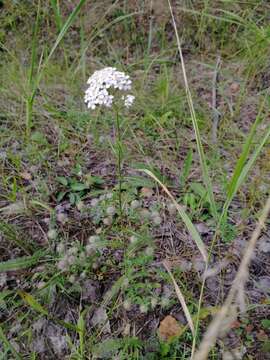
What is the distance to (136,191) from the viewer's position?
1.56 meters

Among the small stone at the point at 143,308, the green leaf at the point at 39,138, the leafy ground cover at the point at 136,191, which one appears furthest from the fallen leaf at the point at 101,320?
the green leaf at the point at 39,138

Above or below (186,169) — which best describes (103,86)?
above

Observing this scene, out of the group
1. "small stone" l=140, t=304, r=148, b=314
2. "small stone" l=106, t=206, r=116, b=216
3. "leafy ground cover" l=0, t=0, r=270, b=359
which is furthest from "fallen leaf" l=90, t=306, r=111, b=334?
"small stone" l=106, t=206, r=116, b=216

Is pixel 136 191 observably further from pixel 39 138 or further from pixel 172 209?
pixel 39 138

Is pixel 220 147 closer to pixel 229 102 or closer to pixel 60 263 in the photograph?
pixel 229 102

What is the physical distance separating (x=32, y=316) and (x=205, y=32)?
201 cm

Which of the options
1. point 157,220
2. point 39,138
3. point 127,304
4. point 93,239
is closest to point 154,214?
point 157,220

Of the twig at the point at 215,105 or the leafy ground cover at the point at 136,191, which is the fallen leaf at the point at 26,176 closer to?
the leafy ground cover at the point at 136,191

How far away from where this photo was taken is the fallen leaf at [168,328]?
1.18 metres

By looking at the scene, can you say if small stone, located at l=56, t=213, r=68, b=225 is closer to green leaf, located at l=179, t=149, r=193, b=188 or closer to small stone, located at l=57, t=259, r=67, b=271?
small stone, located at l=57, t=259, r=67, b=271

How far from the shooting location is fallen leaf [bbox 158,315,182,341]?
1179 mm

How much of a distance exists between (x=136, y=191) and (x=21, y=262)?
56 cm

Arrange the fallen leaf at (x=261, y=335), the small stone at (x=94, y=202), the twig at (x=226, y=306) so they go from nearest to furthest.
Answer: the twig at (x=226, y=306) → the fallen leaf at (x=261, y=335) → the small stone at (x=94, y=202)

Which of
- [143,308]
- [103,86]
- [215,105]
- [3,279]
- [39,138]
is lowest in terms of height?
[3,279]
